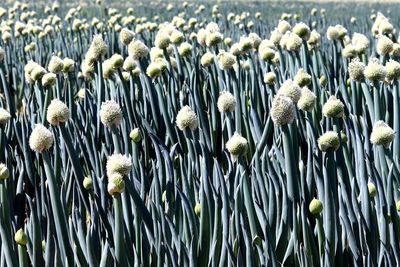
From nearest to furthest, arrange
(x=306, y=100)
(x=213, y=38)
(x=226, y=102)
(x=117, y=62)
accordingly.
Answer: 1. (x=306, y=100)
2. (x=226, y=102)
3. (x=117, y=62)
4. (x=213, y=38)

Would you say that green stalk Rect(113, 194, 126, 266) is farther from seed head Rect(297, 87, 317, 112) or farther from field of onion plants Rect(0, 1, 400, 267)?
seed head Rect(297, 87, 317, 112)

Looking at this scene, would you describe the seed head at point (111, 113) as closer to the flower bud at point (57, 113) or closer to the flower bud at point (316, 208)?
the flower bud at point (57, 113)

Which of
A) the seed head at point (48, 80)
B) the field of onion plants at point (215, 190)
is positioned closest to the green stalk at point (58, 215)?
the field of onion plants at point (215, 190)

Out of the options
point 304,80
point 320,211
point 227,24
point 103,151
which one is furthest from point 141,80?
point 227,24

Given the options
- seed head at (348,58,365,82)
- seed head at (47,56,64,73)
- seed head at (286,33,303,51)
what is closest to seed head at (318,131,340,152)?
seed head at (348,58,365,82)

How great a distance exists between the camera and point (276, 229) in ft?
Answer: 4.33

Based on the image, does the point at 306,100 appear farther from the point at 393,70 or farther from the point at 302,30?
Result: the point at 302,30

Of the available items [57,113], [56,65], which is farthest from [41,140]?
[56,65]

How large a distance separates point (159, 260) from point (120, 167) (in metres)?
0.18

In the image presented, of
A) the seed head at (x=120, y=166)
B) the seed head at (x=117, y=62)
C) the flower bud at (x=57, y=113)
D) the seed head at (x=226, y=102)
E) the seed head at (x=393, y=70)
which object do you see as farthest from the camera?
the seed head at (x=117, y=62)

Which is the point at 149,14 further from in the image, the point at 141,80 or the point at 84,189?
the point at 84,189

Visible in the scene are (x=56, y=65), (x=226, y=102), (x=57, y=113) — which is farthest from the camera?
(x=56, y=65)

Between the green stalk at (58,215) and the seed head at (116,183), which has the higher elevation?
the seed head at (116,183)

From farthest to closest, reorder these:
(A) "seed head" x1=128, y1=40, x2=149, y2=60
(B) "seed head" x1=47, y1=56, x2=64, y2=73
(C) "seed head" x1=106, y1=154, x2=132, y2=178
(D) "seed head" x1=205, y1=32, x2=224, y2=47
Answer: (D) "seed head" x1=205, y1=32, x2=224, y2=47 < (B) "seed head" x1=47, y1=56, x2=64, y2=73 < (A) "seed head" x1=128, y1=40, x2=149, y2=60 < (C) "seed head" x1=106, y1=154, x2=132, y2=178
